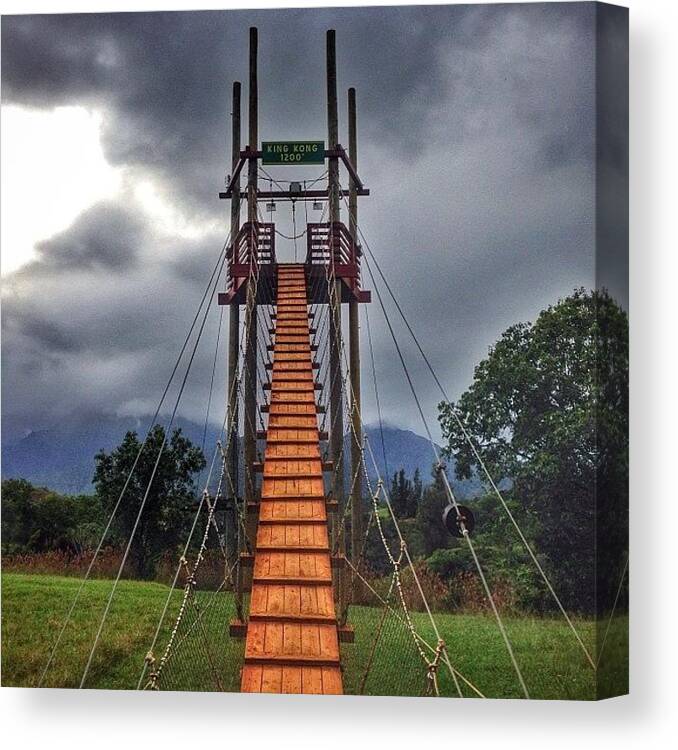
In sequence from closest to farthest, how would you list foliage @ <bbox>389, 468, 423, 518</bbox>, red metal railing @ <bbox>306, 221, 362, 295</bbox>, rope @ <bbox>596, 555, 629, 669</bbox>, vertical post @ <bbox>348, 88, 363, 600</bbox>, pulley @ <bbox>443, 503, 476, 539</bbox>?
rope @ <bbox>596, 555, 629, 669</bbox> → pulley @ <bbox>443, 503, 476, 539</bbox> → foliage @ <bbox>389, 468, 423, 518</bbox> → vertical post @ <bbox>348, 88, 363, 600</bbox> → red metal railing @ <bbox>306, 221, 362, 295</bbox>

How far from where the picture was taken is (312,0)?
4.96 m

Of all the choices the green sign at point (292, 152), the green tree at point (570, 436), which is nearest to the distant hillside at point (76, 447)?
the green tree at point (570, 436)

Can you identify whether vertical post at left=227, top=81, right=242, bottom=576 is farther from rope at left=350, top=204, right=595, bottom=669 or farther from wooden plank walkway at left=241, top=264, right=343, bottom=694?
rope at left=350, top=204, right=595, bottom=669

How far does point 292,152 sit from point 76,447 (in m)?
1.94

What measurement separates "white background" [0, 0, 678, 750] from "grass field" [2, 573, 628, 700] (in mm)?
106

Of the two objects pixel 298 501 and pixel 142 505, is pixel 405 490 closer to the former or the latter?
pixel 298 501

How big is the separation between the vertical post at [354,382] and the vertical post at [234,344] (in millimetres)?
606

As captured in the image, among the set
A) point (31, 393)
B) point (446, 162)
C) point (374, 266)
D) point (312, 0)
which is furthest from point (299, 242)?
point (31, 393)

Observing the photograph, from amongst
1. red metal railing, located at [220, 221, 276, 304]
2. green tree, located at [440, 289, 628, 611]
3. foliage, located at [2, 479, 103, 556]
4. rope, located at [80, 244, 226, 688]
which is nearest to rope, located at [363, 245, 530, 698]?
green tree, located at [440, 289, 628, 611]

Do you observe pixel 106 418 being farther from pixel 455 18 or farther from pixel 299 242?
pixel 455 18

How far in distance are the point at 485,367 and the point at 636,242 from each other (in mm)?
955

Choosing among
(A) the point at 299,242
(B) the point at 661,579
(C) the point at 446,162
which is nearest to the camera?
(B) the point at 661,579

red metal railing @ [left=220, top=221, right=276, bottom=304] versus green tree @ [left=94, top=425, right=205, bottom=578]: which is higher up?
red metal railing @ [left=220, top=221, right=276, bottom=304]

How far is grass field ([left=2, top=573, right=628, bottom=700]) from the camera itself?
4527 millimetres
